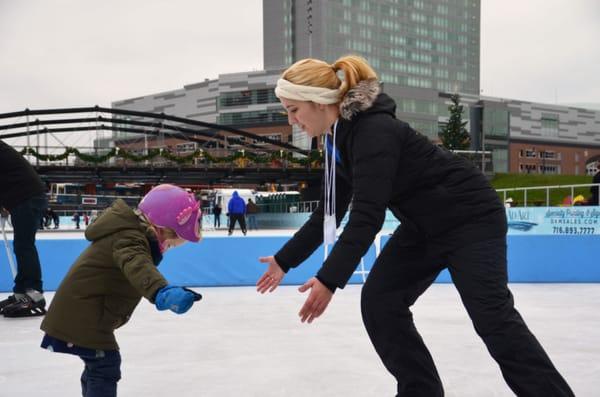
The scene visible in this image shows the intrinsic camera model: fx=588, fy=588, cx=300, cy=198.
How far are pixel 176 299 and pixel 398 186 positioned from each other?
0.84 meters

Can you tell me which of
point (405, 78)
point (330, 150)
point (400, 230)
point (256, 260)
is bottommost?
point (256, 260)

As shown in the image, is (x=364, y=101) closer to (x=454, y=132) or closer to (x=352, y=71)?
(x=352, y=71)

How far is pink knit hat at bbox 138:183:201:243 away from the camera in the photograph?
81.6 inches

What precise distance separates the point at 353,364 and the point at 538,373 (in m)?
1.56

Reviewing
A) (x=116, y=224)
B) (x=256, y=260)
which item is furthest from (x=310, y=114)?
(x=256, y=260)

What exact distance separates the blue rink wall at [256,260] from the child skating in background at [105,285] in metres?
4.98

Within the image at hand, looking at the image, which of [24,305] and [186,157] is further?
[186,157]

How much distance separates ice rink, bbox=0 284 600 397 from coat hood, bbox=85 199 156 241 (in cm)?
105

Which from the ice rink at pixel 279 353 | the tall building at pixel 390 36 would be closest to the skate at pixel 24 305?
the ice rink at pixel 279 353

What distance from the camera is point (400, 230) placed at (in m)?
2.26

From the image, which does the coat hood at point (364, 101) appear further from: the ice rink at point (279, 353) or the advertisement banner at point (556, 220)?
the advertisement banner at point (556, 220)

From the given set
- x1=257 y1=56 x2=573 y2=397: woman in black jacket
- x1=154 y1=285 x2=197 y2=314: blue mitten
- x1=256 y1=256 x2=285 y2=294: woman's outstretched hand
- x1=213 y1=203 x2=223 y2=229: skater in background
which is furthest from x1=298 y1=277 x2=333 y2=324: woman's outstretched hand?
x1=213 y1=203 x2=223 y2=229: skater in background

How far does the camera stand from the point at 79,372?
3.17 meters

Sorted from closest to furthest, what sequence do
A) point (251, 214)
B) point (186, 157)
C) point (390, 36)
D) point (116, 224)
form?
1. point (116, 224)
2. point (251, 214)
3. point (186, 157)
4. point (390, 36)
